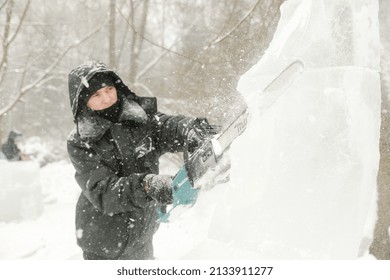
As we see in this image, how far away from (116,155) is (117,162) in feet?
0.11

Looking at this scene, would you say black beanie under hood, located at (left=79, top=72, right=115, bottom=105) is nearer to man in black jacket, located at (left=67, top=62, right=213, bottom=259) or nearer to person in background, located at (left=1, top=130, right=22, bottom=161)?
man in black jacket, located at (left=67, top=62, right=213, bottom=259)

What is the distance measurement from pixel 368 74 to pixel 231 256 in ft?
3.61

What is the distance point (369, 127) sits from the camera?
4.85ft

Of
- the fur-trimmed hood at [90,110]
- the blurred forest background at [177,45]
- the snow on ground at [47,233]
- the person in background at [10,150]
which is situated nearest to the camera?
the fur-trimmed hood at [90,110]

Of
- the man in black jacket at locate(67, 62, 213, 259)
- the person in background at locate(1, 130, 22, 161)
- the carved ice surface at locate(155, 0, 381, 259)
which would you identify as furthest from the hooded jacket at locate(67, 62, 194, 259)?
the person in background at locate(1, 130, 22, 161)

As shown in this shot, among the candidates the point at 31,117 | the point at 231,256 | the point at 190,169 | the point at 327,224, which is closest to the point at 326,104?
the point at 327,224

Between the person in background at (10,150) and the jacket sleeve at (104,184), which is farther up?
the jacket sleeve at (104,184)

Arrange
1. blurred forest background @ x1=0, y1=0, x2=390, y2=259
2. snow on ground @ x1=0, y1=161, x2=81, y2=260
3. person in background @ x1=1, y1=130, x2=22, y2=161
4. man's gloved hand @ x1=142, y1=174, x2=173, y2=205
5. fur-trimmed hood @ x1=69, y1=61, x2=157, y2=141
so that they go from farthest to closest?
person in background @ x1=1, y1=130, x2=22, y2=161 < snow on ground @ x1=0, y1=161, x2=81, y2=260 < blurred forest background @ x1=0, y1=0, x2=390, y2=259 < fur-trimmed hood @ x1=69, y1=61, x2=157, y2=141 < man's gloved hand @ x1=142, y1=174, x2=173, y2=205

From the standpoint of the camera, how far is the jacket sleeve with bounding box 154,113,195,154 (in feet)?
5.53

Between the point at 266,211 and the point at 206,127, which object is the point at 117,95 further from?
→ the point at 266,211

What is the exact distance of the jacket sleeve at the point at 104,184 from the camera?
1.48 m

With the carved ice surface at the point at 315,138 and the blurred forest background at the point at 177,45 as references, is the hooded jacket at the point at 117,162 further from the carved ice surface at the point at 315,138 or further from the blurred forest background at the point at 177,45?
the blurred forest background at the point at 177,45

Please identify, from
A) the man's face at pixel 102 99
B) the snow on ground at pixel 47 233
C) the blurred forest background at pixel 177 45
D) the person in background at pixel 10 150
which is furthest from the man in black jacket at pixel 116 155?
the person in background at pixel 10 150

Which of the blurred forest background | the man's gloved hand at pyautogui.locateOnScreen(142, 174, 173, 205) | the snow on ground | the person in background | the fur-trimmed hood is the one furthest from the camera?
the person in background
